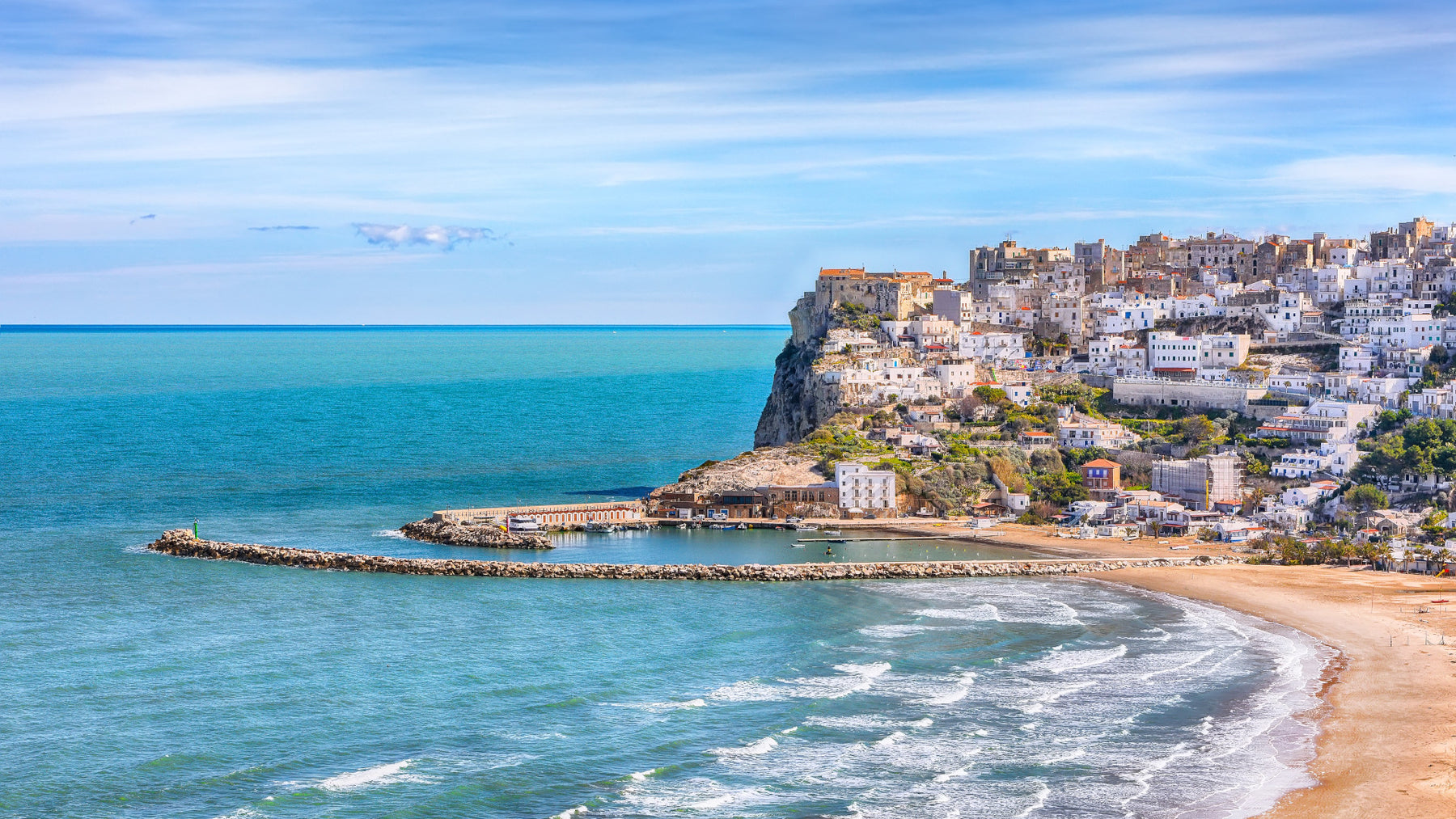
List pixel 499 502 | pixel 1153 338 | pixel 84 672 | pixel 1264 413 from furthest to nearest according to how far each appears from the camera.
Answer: pixel 1153 338
pixel 1264 413
pixel 499 502
pixel 84 672

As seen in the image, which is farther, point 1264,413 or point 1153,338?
point 1153,338

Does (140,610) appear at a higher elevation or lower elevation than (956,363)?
lower

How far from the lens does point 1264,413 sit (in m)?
74.7

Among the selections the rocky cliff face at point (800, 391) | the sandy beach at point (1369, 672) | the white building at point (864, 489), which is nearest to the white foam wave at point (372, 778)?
the sandy beach at point (1369, 672)

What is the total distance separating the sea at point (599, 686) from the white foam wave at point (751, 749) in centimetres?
13

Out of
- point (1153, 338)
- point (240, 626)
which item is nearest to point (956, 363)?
point (1153, 338)

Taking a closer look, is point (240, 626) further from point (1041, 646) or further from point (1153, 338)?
point (1153, 338)

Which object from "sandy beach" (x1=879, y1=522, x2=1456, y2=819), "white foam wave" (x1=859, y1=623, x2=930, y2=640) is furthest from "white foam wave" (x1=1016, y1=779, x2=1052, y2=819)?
"white foam wave" (x1=859, y1=623, x2=930, y2=640)

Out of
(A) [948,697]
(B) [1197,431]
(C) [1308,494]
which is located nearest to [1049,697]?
(A) [948,697]

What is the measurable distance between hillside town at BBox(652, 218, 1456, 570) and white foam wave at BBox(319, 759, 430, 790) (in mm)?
37252

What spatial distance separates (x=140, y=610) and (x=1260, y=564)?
39.8 metres

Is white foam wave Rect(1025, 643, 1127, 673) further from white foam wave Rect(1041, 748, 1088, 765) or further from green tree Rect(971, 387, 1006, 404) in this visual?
green tree Rect(971, 387, 1006, 404)

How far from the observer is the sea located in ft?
95.2

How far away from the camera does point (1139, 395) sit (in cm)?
8038
